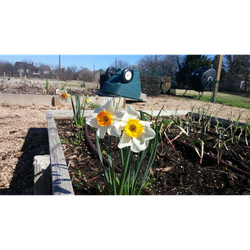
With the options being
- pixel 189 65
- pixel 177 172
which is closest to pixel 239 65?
pixel 189 65

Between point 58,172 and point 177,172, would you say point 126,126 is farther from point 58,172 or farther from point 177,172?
point 177,172

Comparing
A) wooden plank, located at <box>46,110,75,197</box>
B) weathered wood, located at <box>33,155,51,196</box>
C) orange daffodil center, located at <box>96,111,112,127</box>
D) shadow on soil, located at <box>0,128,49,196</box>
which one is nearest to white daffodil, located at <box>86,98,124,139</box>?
orange daffodil center, located at <box>96,111,112,127</box>

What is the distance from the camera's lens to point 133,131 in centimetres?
71

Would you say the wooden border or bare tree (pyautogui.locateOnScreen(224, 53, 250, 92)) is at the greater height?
bare tree (pyautogui.locateOnScreen(224, 53, 250, 92))

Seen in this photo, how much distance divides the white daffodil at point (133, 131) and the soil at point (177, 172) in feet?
1.81

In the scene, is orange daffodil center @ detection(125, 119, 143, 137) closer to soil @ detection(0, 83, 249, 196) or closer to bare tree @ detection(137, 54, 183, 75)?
soil @ detection(0, 83, 249, 196)

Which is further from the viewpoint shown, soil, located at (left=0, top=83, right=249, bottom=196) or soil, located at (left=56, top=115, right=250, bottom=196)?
soil, located at (left=0, top=83, right=249, bottom=196)

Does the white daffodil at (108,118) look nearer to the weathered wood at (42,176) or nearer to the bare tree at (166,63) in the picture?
the weathered wood at (42,176)

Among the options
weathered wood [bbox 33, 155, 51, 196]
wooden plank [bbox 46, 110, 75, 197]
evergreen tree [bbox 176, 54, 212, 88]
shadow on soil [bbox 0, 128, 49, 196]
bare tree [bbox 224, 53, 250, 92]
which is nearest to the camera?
wooden plank [bbox 46, 110, 75, 197]

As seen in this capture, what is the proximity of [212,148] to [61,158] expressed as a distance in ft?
4.94

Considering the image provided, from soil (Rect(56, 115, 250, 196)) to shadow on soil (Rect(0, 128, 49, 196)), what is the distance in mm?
469

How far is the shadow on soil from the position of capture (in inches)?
64.6

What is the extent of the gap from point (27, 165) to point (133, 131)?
1.76 metres

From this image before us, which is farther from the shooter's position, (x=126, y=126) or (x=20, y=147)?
(x=20, y=147)
